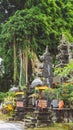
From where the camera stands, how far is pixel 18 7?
117 feet

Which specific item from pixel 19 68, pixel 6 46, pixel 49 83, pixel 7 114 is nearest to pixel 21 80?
pixel 19 68

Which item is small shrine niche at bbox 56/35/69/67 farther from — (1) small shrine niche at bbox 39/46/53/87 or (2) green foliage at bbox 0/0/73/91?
(2) green foliage at bbox 0/0/73/91

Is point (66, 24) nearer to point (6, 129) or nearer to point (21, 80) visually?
point (21, 80)

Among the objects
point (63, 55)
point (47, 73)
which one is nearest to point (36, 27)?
point (63, 55)

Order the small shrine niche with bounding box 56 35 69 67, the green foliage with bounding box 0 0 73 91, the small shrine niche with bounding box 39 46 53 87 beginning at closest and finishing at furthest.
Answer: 1. the small shrine niche with bounding box 39 46 53 87
2. the small shrine niche with bounding box 56 35 69 67
3. the green foliage with bounding box 0 0 73 91

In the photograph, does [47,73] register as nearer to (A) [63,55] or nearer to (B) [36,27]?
(A) [63,55]

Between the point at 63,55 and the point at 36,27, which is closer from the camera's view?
the point at 63,55

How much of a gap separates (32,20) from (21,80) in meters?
5.13

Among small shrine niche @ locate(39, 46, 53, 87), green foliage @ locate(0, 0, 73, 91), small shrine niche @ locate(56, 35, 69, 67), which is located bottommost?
small shrine niche @ locate(39, 46, 53, 87)

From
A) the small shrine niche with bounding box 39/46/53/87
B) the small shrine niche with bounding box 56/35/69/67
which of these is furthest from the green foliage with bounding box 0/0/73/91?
the small shrine niche with bounding box 39/46/53/87

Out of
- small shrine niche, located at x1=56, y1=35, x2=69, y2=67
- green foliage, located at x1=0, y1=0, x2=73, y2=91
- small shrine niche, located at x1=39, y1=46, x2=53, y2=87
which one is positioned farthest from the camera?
green foliage, located at x1=0, y1=0, x2=73, y2=91

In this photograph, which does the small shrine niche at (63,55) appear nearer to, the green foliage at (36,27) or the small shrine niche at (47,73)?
the small shrine niche at (47,73)

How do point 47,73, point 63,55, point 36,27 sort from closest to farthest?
point 47,73
point 63,55
point 36,27

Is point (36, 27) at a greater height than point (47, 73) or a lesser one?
greater
